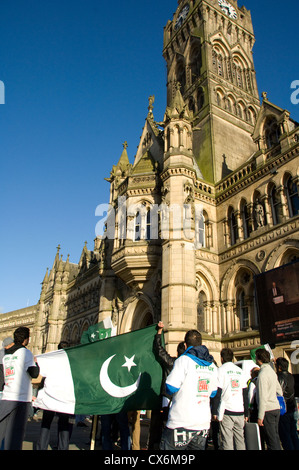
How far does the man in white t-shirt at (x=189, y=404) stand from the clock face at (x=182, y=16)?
40.7 metres

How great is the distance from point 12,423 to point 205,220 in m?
18.7

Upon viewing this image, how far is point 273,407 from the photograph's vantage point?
214 inches

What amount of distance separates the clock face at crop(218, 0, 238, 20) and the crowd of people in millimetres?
38944

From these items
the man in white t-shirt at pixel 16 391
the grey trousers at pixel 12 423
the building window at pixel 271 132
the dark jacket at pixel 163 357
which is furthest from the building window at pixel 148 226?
the grey trousers at pixel 12 423

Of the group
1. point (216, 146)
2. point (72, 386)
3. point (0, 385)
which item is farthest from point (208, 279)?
point (0, 385)

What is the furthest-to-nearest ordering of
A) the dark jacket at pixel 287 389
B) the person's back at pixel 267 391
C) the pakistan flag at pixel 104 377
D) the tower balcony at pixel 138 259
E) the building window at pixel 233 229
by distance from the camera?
the building window at pixel 233 229 → the tower balcony at pixel 138 259 → the dark jacket at pixel 287 389 → the pakistan flag at pixel 104 377 → the person's back at pixel 267 391

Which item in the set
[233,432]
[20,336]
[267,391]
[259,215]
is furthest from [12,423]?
[259,215]

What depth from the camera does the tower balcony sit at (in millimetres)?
19578

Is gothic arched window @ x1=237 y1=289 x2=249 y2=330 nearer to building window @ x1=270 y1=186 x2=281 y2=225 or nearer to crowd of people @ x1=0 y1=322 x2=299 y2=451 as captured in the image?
building window @ x1=270 y1=186 x2=281 y2=225

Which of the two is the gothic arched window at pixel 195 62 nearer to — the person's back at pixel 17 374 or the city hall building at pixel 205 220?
the city hall building at pixel 205 220

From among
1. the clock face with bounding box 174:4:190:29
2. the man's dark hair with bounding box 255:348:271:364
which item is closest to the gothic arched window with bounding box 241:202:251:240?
the man's dark hair with bounding box 255:348:271:364

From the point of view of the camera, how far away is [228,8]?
35.8 m

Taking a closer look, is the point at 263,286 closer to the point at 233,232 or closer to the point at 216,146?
the point at 233,232

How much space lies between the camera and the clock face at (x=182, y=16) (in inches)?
1438
